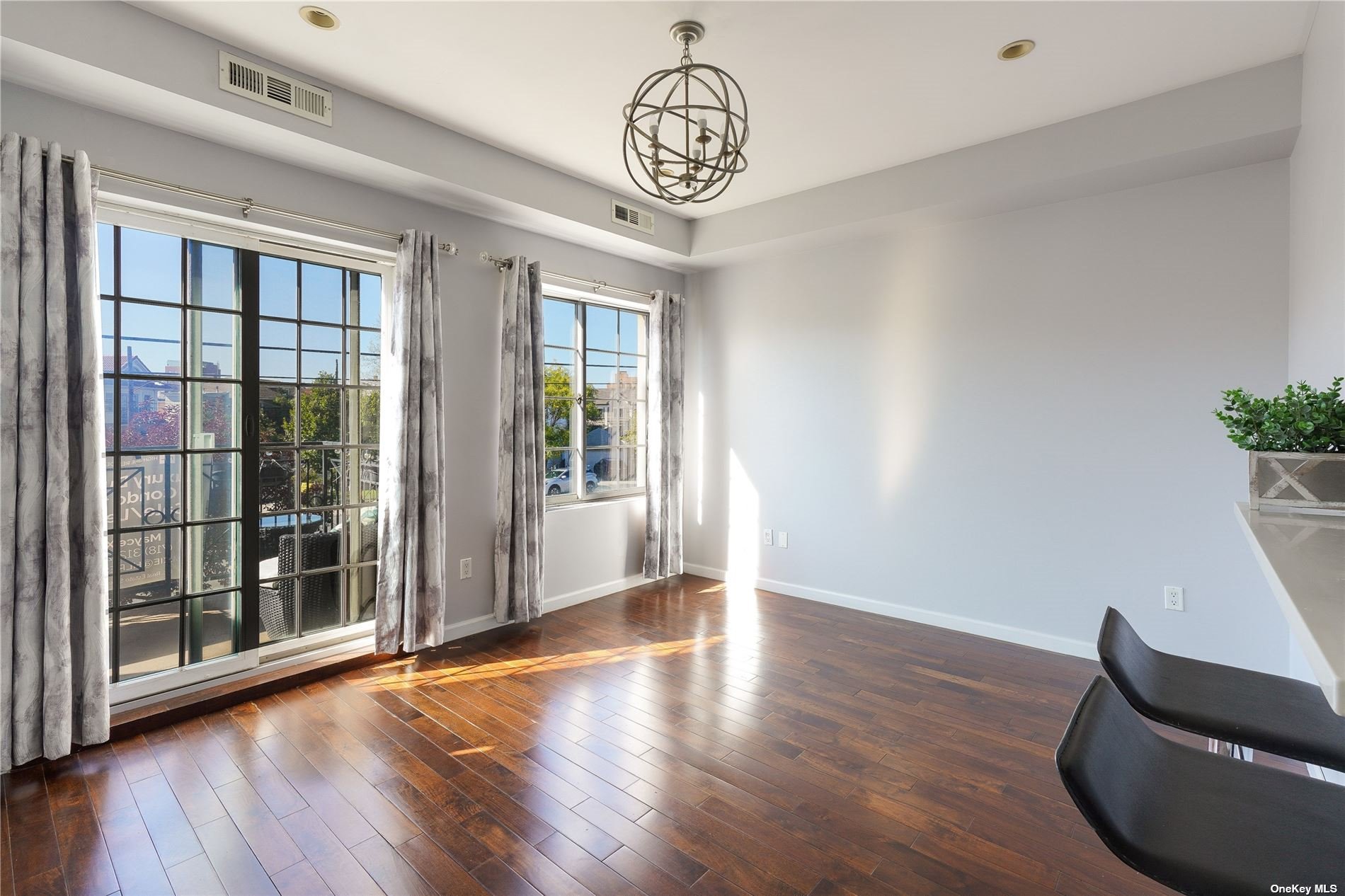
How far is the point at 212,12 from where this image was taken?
2484 mm

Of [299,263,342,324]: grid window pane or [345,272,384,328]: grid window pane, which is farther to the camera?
[345,272,384,328]: grid window pane

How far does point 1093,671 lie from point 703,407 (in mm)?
3338

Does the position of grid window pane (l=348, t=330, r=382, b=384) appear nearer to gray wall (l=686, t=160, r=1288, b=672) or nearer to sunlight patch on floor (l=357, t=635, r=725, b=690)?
sunlight patch on floor (l=357, t=635, r=725, b=690)

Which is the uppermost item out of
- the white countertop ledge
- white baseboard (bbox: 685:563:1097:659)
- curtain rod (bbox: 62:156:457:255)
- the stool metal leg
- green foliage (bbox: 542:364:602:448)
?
curtain rod (bbox: 62:156:457:255)

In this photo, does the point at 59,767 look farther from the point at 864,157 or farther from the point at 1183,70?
the point at 1183,70

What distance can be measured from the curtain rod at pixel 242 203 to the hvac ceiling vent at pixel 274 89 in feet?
1.67

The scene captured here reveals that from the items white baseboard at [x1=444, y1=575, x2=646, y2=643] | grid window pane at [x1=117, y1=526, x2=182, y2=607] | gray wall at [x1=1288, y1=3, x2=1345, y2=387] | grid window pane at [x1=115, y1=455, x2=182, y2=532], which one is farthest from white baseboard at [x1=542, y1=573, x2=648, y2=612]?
gray wall at [x1=1288, y1=3, x2=1345, y2=387]

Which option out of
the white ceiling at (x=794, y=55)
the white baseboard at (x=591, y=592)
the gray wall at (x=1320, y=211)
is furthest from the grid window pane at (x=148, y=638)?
the gray wall at (x=1320, y=211)

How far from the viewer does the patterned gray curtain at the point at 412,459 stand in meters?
3.57

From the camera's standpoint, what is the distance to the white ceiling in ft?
8.14

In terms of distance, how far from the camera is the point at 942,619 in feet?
13.9

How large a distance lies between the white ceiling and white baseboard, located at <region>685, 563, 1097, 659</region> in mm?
2777

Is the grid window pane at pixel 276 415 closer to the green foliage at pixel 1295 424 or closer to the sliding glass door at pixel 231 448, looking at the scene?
the sliding glass door at pixel 231 448

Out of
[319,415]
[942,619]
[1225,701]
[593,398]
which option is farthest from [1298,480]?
[593,398]
